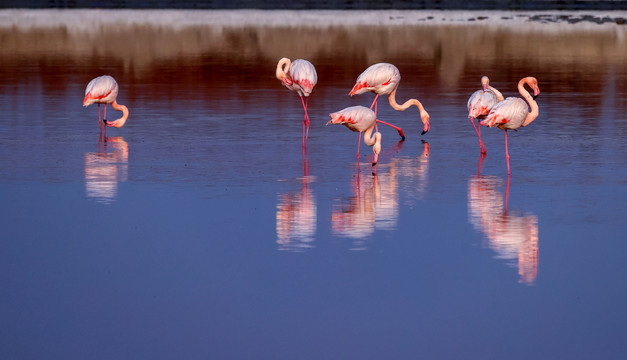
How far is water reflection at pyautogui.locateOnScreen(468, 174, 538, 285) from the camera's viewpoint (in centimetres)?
688

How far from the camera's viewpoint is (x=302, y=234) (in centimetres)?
755

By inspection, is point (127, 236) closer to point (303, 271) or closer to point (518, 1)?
point (303, 271)

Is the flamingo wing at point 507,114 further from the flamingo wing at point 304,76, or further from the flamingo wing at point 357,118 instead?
the flamingo wing at point 304,76

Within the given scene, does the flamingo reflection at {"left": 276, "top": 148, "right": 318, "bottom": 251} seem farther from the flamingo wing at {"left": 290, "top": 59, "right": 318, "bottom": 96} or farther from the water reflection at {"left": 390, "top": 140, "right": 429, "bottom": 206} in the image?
the flamingo wing at {"left": 290, "top": 59, "right": 318, "bottom": 96}

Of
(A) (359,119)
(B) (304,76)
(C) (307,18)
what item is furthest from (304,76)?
(C) (307,18)

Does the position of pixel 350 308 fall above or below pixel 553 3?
below

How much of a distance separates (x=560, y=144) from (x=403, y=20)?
1225 inches

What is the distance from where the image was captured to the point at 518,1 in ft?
161

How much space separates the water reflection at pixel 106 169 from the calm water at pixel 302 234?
0.03m

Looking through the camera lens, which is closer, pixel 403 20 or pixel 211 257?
pixel 211 257

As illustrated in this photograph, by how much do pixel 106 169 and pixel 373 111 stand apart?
128 inches

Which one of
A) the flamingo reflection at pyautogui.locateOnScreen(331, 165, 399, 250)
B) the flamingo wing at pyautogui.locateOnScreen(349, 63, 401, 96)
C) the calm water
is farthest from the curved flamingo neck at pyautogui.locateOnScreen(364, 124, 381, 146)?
the flamingo wing at pyautogui.locateOnScreen(349, 63, 401, 96)

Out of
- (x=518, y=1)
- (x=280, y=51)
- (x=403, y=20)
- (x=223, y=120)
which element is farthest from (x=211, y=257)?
(x=518, y=1)

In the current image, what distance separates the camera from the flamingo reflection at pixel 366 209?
25.2ft
